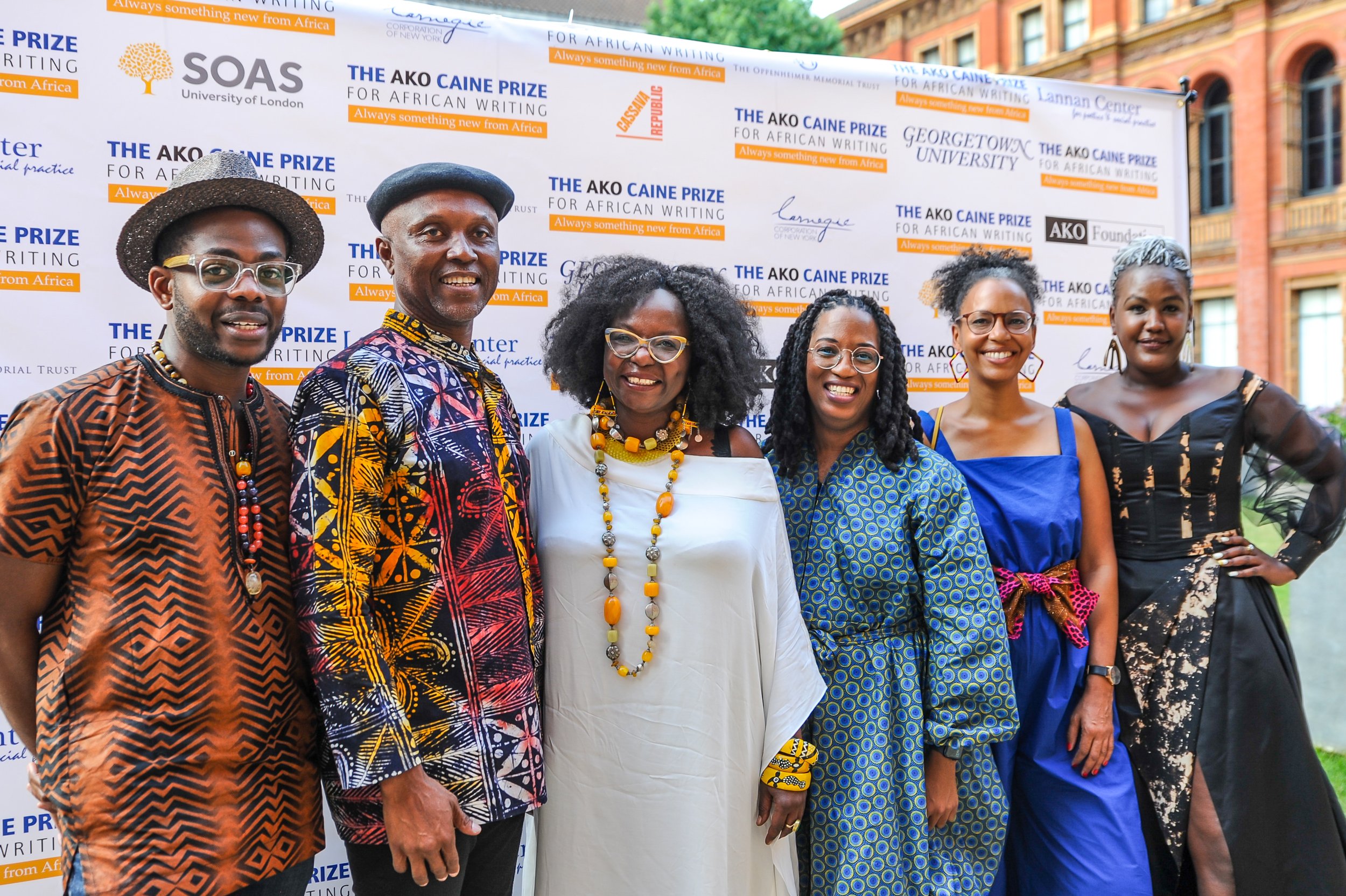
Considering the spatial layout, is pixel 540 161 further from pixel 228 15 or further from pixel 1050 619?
pixel 1050 619

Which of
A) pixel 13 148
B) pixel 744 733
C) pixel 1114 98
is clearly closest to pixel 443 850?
pixel 744 733

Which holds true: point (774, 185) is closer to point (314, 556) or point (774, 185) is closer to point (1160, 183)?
point (1160, 183)

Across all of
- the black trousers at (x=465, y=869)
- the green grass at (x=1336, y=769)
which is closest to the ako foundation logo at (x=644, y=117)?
the black trousers at (x=465, y=869)

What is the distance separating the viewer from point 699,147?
3.88 m

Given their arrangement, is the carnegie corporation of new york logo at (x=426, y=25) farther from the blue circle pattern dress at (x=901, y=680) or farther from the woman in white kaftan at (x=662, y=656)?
the blue circle pattern dress at (x=901, y=680)

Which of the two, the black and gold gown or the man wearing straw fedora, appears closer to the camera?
the man wearing straw fedora

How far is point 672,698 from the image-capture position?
2398mm

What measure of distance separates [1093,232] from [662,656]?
11.2 ft

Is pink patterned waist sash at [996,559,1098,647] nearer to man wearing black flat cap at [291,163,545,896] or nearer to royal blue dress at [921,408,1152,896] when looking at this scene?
royal blue dress at [921,408,1152,896]

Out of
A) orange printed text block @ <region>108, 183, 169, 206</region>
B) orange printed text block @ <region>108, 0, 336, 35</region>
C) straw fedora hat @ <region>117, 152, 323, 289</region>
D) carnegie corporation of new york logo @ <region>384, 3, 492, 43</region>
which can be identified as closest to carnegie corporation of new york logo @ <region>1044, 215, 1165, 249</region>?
carnegie corporation of new york logo @ <region>384, 3, 492, 43</region>

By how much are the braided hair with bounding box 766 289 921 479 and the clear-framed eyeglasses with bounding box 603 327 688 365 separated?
A: 427mm

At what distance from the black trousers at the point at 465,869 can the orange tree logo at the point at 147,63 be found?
258 cm

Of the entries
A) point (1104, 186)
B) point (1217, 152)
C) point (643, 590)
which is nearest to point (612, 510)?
point (643, 590)

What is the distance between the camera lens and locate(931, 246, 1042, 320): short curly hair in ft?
10.1
